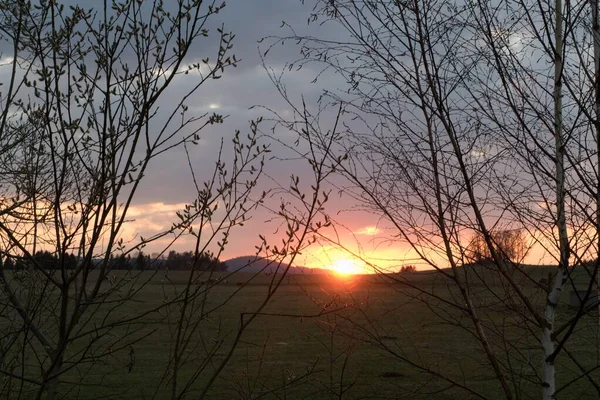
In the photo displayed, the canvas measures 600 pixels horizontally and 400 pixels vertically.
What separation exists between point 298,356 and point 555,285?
10425 mm

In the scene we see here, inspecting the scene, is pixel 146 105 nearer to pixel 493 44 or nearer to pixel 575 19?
pixel 493 44

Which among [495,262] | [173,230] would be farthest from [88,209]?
[495,262]

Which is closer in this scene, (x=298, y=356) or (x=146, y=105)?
(x=146, y=105)

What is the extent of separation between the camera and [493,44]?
290 centimetres

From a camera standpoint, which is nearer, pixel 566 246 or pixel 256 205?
pixel 256 205

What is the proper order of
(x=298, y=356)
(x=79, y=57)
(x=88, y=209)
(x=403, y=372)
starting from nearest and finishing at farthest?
1. (x=88, y=209)
2. (x=79, y=57)
3. (x=403, y=372)
4. (x=298, y=356)

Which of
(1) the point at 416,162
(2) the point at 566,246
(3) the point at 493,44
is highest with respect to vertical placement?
(3) the point at 493,44

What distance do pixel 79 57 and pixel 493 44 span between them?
1.90m

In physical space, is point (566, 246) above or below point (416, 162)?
below

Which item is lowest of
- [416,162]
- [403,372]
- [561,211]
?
[403,372]

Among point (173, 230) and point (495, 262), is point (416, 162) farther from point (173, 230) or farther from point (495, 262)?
point (173, 230)

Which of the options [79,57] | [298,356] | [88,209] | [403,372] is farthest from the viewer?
[298,356]

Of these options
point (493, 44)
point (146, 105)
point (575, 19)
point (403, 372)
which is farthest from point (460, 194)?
point (403, 372)

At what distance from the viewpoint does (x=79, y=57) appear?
2186 millimetres
